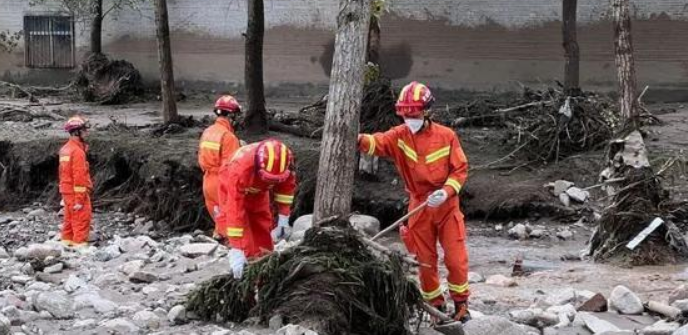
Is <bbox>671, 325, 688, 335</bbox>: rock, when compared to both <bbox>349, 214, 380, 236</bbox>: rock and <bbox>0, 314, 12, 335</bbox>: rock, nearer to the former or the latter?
<bbox>0, 314, 12, 335</bbox>: rock

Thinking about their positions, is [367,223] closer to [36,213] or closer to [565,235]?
[565,235]

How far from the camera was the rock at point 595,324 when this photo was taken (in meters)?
6.28

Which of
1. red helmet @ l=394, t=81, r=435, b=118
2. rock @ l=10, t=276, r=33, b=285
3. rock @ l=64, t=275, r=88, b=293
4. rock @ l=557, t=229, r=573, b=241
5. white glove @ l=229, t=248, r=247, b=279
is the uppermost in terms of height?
red helmet @ l=394, t=81, r=435, b=118

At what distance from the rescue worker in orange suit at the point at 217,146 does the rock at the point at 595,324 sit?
13.4ft

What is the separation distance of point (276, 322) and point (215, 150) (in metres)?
3.93

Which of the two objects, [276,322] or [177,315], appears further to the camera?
[177,315]

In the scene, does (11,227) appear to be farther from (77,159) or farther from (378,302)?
(378,302)

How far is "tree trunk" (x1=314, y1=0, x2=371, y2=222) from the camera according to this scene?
6.03 metres

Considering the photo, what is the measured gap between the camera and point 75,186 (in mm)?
10750

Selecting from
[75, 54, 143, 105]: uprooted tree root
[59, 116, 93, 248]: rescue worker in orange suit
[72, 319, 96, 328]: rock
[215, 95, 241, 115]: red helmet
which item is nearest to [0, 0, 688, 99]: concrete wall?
[75, 54, 143, 105]: uprooted tree root

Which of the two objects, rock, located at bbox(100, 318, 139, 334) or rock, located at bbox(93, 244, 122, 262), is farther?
rock, located at bbox(93, 244, 122, 262)

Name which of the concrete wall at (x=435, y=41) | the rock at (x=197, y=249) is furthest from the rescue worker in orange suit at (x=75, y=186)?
the concrete wall at (x=435, y=41)

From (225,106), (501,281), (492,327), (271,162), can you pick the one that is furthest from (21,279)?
(492,327)

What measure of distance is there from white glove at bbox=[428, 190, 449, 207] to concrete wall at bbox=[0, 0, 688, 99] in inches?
484
